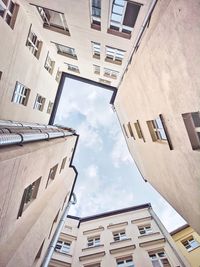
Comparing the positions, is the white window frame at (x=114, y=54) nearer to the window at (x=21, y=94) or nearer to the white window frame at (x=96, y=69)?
the white window frame at (x=96, y=69)

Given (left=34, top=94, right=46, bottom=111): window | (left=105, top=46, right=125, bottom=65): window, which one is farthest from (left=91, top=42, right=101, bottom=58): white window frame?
(left=34, top=94, right=46, bottom=111): window

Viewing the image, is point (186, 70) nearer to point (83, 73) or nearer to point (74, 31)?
point (74, 31)

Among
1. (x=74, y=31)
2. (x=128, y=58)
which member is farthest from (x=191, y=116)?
(x=74, y=31)

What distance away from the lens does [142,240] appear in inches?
660

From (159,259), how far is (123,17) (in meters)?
14.4

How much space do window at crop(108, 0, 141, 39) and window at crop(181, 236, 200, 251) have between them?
1632cm

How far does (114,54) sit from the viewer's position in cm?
1326

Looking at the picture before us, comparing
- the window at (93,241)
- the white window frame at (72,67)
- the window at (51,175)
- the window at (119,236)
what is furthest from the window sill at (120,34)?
the window at (93,241)

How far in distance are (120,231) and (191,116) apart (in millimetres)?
15346

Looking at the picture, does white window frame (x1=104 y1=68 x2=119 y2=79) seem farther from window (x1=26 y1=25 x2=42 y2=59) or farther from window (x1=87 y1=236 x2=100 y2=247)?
window (x1=87 y1=236 x2=100 y2=247)

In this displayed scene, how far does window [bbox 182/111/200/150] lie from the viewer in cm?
610

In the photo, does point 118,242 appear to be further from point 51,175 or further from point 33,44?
point 33,44

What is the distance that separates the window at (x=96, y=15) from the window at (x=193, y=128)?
20.4 feet

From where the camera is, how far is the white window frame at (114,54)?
12381 millimetres
